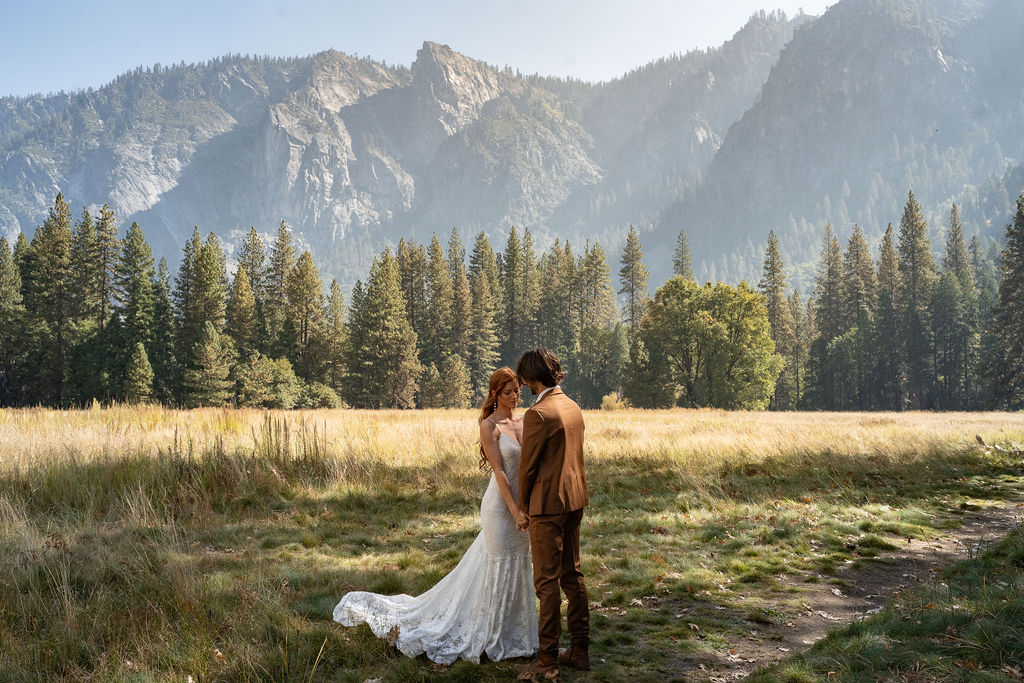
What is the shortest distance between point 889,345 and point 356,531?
254 ft

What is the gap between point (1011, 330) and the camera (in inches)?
1997

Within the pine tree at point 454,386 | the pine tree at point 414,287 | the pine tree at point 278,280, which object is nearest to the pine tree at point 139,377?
the pine tree at point 278,280

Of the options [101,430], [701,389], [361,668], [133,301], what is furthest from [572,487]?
[133,301]

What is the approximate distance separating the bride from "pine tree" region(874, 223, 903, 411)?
78522 millimetres

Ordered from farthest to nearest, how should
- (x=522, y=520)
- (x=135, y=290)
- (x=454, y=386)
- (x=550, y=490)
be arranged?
(x=454, y=386)
(x=135, y=290)
(x=522, y=520)
(x=550, y=490)

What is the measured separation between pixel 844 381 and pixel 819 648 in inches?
3065

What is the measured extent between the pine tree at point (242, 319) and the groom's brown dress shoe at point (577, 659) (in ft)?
201

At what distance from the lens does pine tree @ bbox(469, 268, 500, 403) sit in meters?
75.1

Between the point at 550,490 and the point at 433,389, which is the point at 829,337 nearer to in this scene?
the point at 433,389

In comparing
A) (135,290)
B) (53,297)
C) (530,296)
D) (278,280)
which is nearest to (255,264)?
(278,280)

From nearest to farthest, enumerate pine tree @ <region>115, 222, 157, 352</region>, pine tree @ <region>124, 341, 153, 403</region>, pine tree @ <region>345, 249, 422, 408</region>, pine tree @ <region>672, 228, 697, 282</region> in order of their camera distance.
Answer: pine tree @ <region>124, 341, 153, 403</region>, pine tree @ <region>115, 222, 157, 352</region>, pine tree @ <region>345, 249, 422, 408</region>, pine tree @ <region>672, 228, 697, 282</region>

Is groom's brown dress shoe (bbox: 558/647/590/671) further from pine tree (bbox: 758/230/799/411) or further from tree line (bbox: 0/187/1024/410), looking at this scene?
pine tree (bbox: 758/230/799/411)

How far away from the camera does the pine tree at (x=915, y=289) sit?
231ft

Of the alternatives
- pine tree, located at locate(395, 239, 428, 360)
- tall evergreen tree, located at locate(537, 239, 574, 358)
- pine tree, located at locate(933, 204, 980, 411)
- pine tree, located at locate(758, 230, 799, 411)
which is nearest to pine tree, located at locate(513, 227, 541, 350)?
tall evergreen tree, located at locate(537, 239, 574, 358)
